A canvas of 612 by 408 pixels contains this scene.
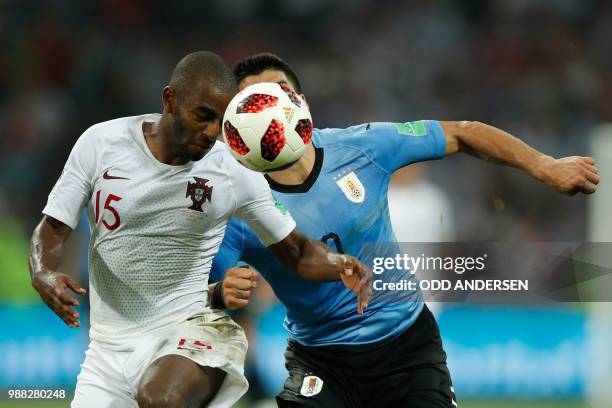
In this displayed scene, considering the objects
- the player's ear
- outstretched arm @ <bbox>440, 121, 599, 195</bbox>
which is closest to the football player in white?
the player's ear

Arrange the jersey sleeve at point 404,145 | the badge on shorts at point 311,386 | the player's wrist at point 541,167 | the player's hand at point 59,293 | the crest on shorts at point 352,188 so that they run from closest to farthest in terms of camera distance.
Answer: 1. the player's hand at point 59,293
2. the player's wrist at point 541,167
3. the badge on shorts at point 311,386
4. the crest on shorts at point 352,188
5. the jersey sleeve at point 404,145

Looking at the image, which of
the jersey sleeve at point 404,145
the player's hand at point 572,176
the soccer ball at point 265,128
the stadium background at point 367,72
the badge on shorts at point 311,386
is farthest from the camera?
the stadium background at point 367,72

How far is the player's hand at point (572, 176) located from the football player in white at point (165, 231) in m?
0.94

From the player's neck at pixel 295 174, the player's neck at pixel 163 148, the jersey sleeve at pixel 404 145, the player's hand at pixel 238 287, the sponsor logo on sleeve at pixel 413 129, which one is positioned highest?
the sponsor logo on sleeve at pixel 413 129

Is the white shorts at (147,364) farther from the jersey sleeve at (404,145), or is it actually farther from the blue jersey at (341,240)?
the jersey sleeve at (404,145)

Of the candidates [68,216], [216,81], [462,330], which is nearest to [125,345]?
[68,216]

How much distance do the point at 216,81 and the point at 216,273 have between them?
98 centimetres

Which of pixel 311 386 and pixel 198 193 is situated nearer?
pixel 198 193

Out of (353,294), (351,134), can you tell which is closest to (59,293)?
(353,294)

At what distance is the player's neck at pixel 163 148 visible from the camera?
400cm

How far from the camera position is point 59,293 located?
11.6 feet

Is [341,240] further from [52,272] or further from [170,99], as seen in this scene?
[52,272]

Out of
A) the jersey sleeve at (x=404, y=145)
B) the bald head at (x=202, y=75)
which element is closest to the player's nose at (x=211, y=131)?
the bald head at (x=202, y=75)

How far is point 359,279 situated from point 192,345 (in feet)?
2.39
